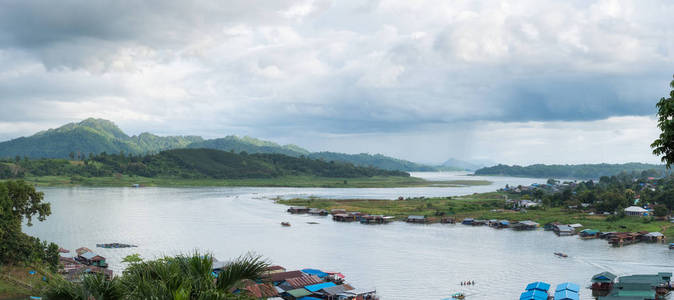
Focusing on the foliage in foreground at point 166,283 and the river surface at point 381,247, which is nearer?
the foliage in foreground at point 166,283

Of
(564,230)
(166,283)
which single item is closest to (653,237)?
(564,230)

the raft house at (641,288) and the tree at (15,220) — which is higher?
the tree at (15,220)

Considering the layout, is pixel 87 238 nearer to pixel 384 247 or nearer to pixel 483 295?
pixel 384 247

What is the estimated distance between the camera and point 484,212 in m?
88.1

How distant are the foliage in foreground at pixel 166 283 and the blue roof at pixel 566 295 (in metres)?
30.3

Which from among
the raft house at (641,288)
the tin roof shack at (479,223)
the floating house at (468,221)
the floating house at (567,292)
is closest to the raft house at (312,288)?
the floating house at (567,292)

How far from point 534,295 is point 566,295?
2.06 m

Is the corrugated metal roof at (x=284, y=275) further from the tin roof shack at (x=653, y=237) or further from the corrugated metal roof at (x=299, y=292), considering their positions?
the tin roof shack at (x=653, y=237)

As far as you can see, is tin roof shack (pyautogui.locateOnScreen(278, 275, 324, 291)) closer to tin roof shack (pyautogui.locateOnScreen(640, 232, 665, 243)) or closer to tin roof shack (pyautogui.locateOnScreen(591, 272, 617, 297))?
tin roof shack (pyautogui.locateOnScreen(591, 272, 617, 297))

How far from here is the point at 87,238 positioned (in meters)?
59.1

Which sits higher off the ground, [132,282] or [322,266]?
[132,282]

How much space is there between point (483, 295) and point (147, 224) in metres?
49.8

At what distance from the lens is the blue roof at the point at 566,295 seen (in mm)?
33056

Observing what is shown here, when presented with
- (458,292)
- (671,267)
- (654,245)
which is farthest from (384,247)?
(654,245)
